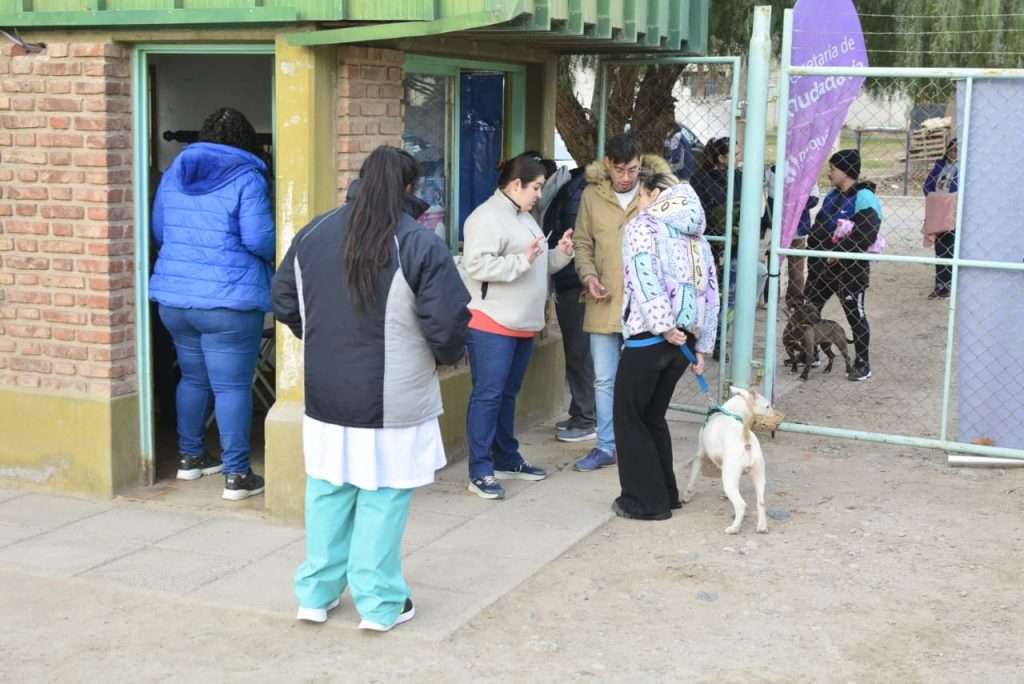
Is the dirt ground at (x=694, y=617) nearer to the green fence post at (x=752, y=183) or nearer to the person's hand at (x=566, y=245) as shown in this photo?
the green fence post at (x=752, y=183)

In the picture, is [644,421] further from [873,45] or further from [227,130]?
[873,45]

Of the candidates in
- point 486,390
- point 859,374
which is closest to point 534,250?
point 486,390

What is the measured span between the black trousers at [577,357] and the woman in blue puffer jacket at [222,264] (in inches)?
82.1

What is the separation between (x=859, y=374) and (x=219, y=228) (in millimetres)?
5719

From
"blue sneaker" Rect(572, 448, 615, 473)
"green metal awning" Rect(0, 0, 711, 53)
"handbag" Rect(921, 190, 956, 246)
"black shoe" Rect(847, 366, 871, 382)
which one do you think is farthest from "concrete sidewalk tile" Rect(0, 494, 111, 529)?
"handbag" Rect(921, 190, 956, 246)

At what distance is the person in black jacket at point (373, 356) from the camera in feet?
15.5

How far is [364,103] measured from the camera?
6387 millimetres

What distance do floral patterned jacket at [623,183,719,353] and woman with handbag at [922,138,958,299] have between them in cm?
701

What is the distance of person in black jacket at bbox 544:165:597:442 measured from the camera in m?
7.96

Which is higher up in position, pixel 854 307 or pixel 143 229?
pixel 143 229

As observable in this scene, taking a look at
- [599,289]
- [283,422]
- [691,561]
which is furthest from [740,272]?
[283,422]

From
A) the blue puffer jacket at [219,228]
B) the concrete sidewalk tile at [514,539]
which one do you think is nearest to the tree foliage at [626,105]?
the blue puffer jacket at [219,228]

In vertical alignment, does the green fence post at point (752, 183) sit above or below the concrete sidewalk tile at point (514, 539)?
above

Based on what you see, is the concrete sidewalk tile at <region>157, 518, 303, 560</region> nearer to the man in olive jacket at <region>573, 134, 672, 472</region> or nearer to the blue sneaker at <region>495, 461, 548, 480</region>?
the blue sneaker at <region>495, 461, 548, 480</region>
